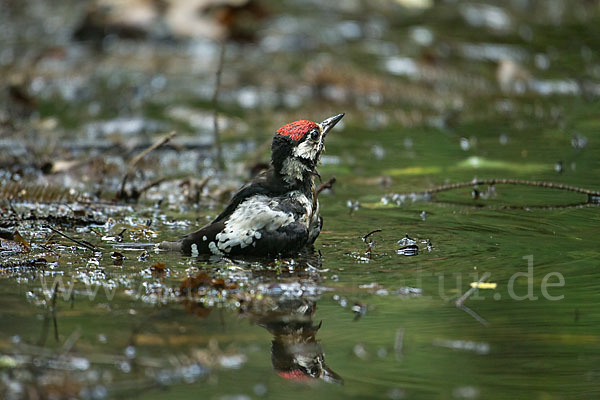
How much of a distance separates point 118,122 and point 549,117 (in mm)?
4755

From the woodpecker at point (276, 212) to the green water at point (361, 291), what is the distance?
5.3 inches

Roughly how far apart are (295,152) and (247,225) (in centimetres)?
60

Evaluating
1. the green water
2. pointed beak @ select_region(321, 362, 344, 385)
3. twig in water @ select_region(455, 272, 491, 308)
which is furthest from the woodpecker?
pointed beak @ select_region(321, 362, 344, 385)

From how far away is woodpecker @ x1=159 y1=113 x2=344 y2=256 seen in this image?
5.05 metres

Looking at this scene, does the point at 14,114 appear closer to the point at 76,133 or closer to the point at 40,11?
the point at 76,133

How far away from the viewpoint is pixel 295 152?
5.37 meters

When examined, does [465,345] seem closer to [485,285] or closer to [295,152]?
[485,285]

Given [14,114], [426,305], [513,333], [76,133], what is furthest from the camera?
[14,114]

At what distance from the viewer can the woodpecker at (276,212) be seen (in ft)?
16.6

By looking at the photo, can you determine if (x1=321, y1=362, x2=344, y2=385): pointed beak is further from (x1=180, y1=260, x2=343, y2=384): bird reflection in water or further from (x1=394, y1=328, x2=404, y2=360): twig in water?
(x1=394, y1=328, x2=404, y2=360): twig in water

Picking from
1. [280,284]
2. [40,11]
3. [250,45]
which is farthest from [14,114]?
[280,284]

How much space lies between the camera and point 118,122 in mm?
9820

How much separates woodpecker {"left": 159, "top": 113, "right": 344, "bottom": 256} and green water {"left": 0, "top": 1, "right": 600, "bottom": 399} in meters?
0.14

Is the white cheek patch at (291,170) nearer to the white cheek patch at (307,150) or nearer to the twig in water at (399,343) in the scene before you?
the white cheek patch at (307,150)
